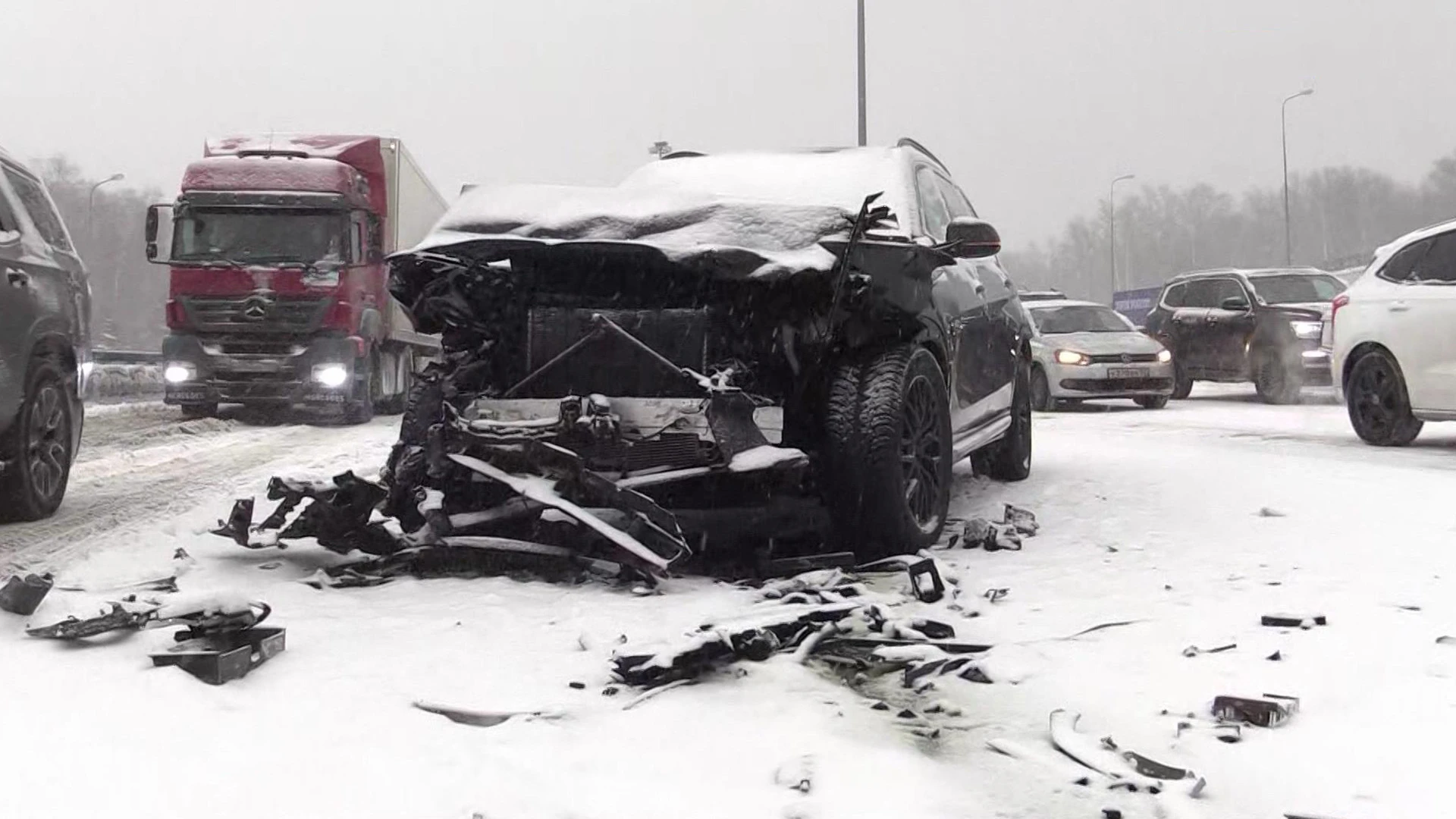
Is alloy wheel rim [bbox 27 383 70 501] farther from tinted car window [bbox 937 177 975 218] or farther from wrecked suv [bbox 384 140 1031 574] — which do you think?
tinted car window [bbox 937 177 975 218]

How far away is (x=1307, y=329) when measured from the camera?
1572 centimetres

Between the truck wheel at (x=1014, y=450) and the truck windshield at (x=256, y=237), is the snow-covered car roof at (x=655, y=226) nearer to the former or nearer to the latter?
the truck wheel at (x=1014, y=450)

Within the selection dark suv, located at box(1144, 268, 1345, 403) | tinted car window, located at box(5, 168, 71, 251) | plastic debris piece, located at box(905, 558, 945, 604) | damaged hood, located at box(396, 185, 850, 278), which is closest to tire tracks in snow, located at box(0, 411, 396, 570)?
tinted car window, located at box(5, 168, 71, 251)

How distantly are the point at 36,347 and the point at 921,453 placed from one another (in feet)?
14.2

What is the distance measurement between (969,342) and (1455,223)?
5.09m

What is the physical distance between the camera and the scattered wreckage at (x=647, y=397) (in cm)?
435

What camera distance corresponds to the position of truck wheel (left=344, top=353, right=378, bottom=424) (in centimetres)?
1359

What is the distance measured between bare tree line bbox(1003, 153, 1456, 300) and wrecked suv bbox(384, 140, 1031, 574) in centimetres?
9064

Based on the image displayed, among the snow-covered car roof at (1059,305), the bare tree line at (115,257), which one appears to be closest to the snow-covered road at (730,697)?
the snow-covered car roof at (1059,305)

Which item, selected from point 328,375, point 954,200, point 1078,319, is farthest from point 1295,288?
point 328,375

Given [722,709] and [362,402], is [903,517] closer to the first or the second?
[722,709]

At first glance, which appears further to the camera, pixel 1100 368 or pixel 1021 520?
→ pixel 1100 368

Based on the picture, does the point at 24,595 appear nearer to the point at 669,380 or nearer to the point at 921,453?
the point at 669,380

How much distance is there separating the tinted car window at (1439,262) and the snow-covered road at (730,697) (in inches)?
159
